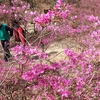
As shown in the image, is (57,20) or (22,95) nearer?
(57,20)

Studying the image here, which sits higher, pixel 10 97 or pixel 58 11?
pixel 58 11

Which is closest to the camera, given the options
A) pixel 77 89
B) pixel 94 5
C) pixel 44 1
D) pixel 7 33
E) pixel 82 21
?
pixel 77 89

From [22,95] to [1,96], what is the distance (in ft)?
1.16

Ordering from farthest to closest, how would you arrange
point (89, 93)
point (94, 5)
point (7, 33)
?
point (94, 5) → point (7, 33) → point (89, 93)

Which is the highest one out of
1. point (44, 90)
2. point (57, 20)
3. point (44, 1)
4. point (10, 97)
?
point (57, 20)

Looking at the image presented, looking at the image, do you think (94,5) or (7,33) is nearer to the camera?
(7,33)

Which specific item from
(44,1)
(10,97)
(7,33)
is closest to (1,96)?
(10,97)

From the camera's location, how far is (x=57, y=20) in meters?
4.08

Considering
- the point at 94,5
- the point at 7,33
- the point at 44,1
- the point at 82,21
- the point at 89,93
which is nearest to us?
the point at 89,93

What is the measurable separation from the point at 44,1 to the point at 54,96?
19.2 meters

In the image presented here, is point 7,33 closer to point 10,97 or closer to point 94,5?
point 10,97

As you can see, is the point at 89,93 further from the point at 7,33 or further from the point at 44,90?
the point at 7,33

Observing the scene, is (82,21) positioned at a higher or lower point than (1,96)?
lower

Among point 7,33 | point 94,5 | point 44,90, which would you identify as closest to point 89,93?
point 44,90
